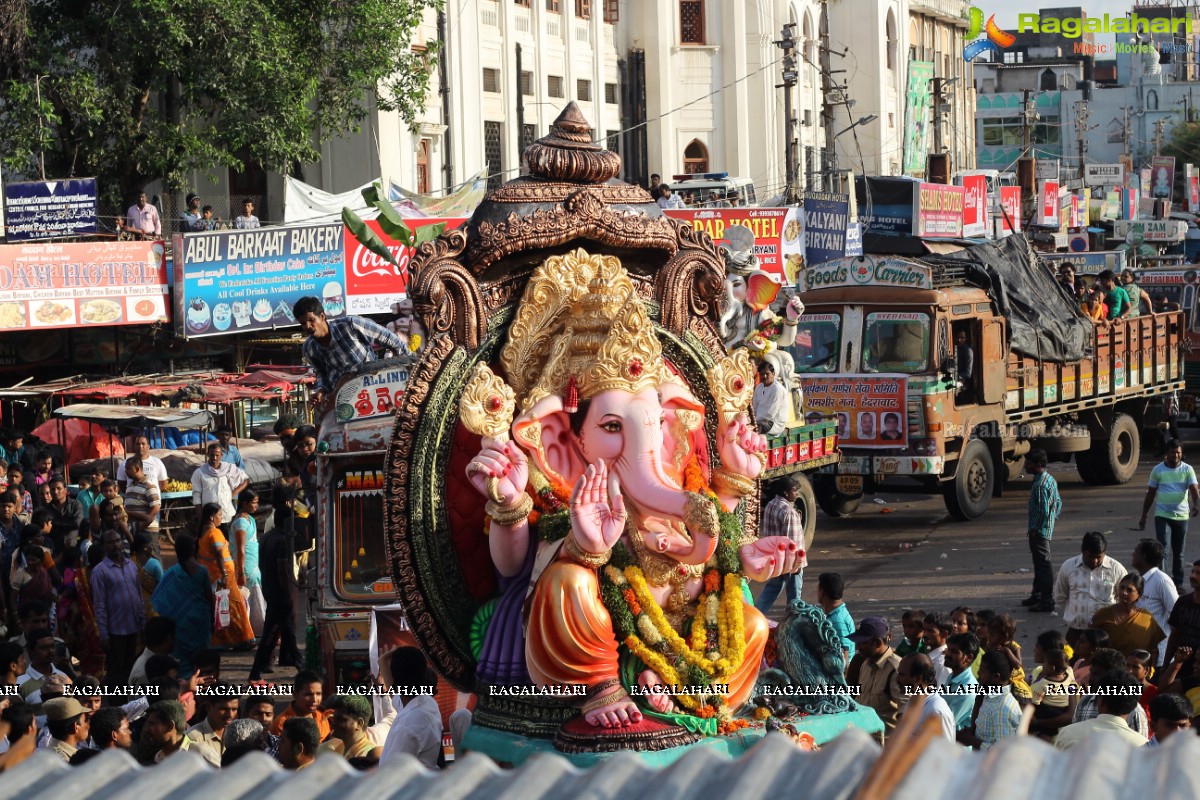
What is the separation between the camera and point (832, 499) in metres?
18.2

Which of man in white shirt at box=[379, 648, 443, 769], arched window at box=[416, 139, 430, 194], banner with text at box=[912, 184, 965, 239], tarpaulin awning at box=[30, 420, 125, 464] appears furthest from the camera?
arched window at box=[416, 139, 430, 194]

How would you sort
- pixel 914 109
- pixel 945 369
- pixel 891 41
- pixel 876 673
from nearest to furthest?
pixel 876 673 < pixel 945 369 < pixel 914 109 < pixel 891 41

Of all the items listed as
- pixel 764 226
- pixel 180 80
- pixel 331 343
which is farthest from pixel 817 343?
pixel 180 80

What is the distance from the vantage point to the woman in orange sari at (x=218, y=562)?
12.1m

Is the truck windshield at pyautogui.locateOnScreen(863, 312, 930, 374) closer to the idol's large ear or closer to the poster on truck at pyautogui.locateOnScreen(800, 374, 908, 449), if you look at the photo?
the poster on truck at pyautogui.locateOnScreen(800, 374, 908, 449)

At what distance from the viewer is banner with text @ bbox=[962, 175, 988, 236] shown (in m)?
33.5

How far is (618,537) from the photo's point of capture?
23.5 ft

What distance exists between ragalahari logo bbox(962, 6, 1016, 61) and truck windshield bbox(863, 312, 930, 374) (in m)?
51.8

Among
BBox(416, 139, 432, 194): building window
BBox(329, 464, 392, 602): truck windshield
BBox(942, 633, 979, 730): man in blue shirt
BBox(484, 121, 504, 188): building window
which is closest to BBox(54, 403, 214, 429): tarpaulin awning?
BBox(329, 464, 392, 602): truck windshield

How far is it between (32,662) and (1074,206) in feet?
153

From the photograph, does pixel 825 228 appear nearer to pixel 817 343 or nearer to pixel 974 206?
pixel 817 343

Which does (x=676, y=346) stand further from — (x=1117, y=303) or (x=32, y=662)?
(x=1117, y=303)

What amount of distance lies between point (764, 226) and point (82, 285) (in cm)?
904

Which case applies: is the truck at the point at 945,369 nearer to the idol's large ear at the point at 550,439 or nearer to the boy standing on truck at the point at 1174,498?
the boy standing on truck at the point at 1174,498
